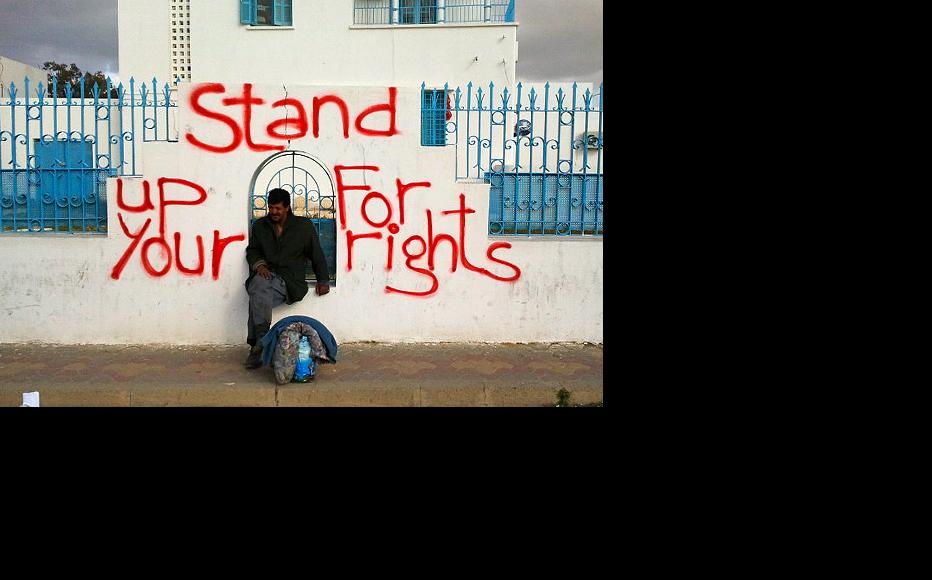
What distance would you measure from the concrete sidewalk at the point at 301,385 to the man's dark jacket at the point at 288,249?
716 mm

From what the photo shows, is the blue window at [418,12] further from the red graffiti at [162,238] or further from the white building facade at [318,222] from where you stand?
the red graffiti at [162,238]

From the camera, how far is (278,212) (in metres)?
5.99

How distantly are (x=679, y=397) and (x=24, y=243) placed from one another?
19.9ft

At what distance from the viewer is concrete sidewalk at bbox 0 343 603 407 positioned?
5.21m

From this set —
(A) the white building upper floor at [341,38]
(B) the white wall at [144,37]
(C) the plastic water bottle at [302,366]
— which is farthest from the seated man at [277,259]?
(B) the white wall at [144,37]

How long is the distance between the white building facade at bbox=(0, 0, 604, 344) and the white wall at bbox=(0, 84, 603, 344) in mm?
12

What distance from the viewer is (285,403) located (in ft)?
17.0

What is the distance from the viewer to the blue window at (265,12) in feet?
57.4

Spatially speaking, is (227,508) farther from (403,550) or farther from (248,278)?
(248,278)

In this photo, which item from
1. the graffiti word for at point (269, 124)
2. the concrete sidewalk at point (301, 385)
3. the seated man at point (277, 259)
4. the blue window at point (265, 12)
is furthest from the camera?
the blue window at point (265, 12)

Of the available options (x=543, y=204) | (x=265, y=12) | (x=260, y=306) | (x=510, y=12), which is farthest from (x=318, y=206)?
(x=265, y=12)

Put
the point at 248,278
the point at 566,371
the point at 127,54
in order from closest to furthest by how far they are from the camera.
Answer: the point at 566,371 → the point at 248,278 → the point at 127,54

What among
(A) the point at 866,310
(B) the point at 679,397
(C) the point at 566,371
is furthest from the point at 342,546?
(C) the point at 566,371

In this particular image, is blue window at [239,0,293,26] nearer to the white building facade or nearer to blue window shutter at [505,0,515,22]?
blue window shutter at [505,0,515,22]
